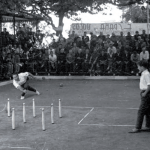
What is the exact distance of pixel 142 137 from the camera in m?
10.1

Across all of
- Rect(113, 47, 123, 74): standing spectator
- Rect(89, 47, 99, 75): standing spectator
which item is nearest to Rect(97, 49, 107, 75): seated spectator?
Rect(89, 47, 99, 75): standing spectator

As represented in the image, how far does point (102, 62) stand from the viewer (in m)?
26.0

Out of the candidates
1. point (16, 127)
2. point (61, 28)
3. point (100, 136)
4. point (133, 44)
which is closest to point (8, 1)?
point (133, 44)

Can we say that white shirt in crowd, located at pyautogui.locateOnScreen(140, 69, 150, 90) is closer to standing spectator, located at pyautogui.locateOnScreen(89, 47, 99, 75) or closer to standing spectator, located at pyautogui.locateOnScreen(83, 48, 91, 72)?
standing spectator, located at pyautogui.locateOnScreen(89, 47, 99, 75)

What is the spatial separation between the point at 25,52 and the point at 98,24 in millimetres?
6174

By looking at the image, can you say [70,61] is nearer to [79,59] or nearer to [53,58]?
[79,59]

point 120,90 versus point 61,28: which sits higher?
point 61,28

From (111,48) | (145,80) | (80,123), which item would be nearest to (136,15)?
(111,48)

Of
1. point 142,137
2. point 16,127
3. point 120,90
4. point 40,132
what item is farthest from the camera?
point 120,90

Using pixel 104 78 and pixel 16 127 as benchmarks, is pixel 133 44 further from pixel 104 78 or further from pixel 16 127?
pixel 16 127

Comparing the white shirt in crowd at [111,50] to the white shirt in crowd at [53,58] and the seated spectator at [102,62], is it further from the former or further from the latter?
the white shirt in crowd at [53,58]

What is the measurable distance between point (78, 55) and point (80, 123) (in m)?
14.5

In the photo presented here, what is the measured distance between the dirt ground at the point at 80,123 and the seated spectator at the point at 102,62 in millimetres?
5924

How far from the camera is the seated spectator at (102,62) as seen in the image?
25825 mm
